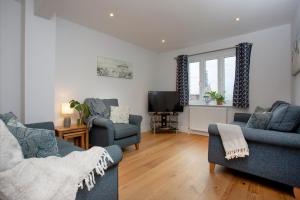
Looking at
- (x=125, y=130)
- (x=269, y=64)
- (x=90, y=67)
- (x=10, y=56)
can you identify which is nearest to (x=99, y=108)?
(x=125, y=130)

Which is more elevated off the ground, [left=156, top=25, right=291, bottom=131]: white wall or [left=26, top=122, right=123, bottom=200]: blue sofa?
[left=156, top=25, right=291, bottom=131]: white wall

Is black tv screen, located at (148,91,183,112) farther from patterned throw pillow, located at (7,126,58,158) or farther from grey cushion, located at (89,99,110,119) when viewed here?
patterned throw pillow, located at (7,126,58,158)

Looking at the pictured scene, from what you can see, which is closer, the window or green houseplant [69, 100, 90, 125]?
green houseplant [69, 100, 90, 125]

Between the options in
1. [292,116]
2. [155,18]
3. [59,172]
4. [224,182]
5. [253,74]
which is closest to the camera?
[59,172]

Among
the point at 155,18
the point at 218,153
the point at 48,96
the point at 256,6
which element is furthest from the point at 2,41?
the point at 256,6

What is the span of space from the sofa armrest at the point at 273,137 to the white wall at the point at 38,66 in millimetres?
2777

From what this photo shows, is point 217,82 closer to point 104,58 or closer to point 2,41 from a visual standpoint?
point 104,58

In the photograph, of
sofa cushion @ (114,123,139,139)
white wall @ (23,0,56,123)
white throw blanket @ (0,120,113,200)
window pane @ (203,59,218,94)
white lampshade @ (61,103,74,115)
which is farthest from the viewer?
window pane @ (203,59,218,94)

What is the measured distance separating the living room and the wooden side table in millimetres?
28

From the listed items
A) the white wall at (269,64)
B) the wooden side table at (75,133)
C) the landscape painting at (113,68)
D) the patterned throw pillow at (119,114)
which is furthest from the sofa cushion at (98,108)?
the white wall at (269,64)

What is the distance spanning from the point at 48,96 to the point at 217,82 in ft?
12.1

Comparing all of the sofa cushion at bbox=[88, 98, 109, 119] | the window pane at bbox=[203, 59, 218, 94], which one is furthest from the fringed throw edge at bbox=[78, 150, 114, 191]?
the window pane at bbox=[203, 59, 218, 94]

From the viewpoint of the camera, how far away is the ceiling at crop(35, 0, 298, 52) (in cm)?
253

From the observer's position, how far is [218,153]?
2.22 metres
